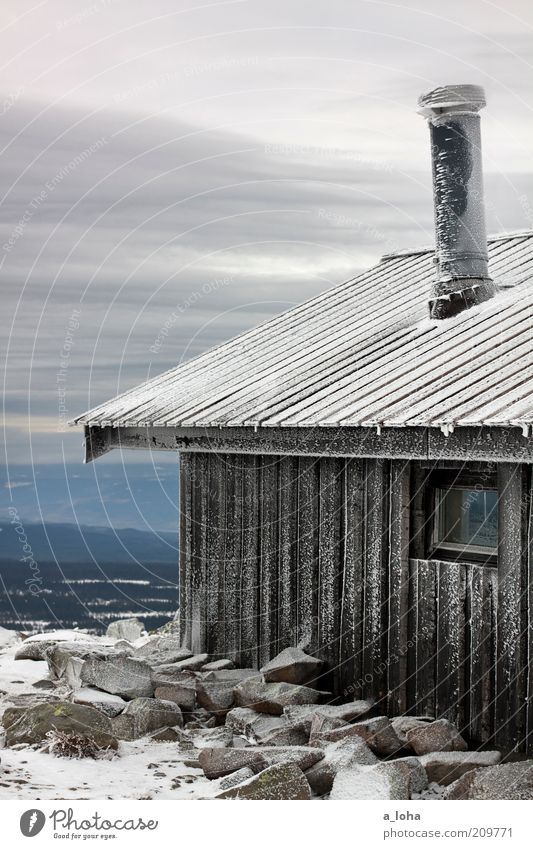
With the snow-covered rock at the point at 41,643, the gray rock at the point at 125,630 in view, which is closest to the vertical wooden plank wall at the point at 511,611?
the snow-covered rock at the point at 41,643

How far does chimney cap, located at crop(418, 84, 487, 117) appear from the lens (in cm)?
1313

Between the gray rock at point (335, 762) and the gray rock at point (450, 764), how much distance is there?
434 millimetres

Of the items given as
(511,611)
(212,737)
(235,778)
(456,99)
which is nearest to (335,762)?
(235,778)

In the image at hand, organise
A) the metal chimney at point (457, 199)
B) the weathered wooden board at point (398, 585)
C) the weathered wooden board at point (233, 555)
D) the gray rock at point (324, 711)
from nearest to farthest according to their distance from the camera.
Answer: the gray rock at point (324, 711) < the weathered wooden board at point (398, 585) < the metal chimney at point (457, 199) < the weathered wooden board at point (233, 555)

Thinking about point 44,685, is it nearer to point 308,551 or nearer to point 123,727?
point 123,727

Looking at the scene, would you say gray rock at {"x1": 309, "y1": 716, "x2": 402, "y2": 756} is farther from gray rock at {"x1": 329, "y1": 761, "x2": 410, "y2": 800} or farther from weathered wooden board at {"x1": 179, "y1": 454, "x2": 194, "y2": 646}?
weathered wooden board at {"x1": 179, "y1": 454, "x2": 194, "y2": 646}

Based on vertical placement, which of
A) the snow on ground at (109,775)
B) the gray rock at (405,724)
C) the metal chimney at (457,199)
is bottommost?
the snow on ground at (109,775)

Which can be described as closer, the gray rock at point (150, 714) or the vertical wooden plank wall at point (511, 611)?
the vertical wooden plank wall at point (511, 611)

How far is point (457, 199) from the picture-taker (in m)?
13.0

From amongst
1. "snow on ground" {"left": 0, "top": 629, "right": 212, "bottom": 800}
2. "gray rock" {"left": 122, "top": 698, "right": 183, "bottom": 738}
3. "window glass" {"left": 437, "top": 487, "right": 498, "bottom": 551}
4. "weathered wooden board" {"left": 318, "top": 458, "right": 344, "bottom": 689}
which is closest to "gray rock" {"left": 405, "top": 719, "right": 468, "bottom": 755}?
"window glass" {"left": 437, "top": 487, "right": 498, "bottom": 551}

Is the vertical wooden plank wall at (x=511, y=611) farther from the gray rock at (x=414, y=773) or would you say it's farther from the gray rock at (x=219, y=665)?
the gray rock at (x=219, y=665)

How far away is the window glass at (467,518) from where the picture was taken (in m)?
9.80

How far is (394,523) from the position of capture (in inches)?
415

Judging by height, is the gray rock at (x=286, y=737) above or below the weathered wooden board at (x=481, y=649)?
below
